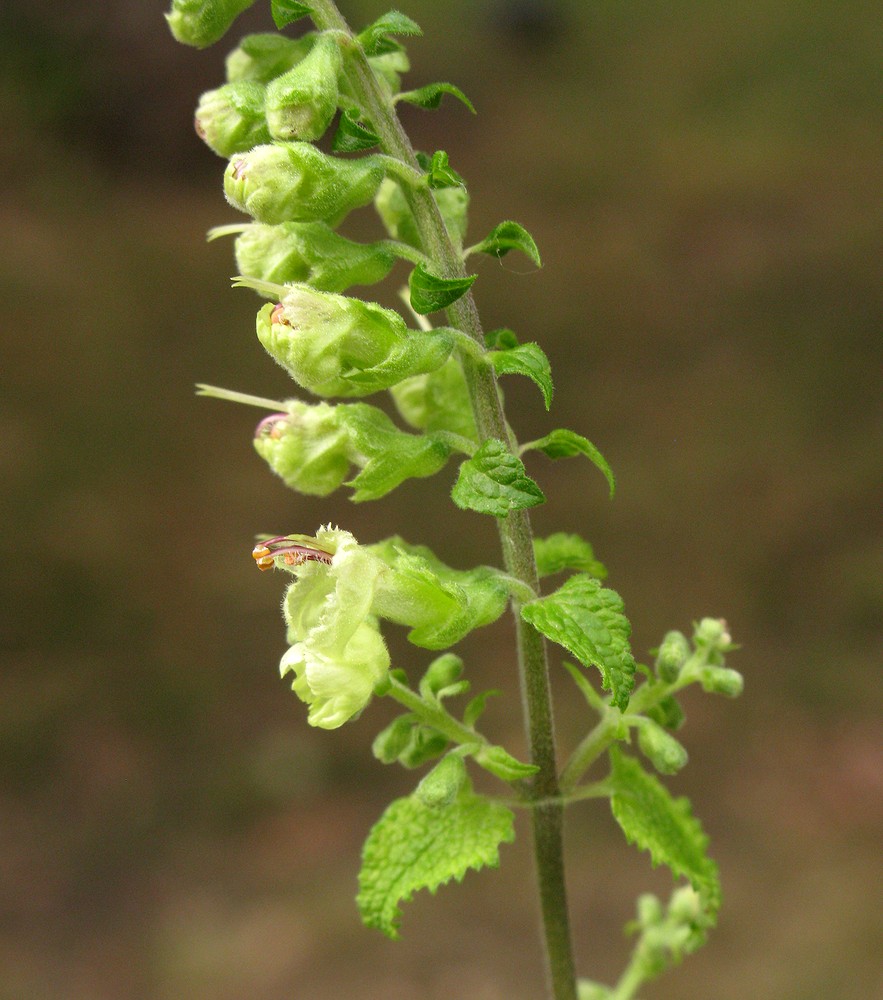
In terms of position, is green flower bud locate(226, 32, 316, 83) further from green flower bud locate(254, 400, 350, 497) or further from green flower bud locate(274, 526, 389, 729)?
green flower bud locate(274, 526, 389, 729)

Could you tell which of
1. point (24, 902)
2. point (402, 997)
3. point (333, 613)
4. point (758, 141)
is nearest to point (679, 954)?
point (333, 613)

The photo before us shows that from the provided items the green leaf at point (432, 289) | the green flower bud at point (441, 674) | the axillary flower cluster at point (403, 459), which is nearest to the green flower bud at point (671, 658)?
the axillary flower cluster at point (403, 459)

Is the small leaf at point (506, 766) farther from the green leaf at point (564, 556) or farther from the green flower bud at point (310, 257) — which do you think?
the green flower bud at point (310, 257)

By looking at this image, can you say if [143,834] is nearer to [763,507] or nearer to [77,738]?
[77,738]

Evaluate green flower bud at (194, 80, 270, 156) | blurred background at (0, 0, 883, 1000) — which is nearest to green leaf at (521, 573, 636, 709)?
green flower bud at (194, 80, 270, 156)

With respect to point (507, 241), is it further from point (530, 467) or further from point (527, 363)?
point (530, 467)

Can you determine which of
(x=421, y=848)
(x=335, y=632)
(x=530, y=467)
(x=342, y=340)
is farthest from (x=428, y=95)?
(x=530, y=467)
